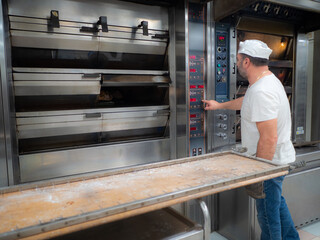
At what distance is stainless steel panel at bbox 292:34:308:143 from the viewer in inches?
129

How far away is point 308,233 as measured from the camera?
8.80 feet

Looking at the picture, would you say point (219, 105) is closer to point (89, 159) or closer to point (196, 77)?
point (196, 77)

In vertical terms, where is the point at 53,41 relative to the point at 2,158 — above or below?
above

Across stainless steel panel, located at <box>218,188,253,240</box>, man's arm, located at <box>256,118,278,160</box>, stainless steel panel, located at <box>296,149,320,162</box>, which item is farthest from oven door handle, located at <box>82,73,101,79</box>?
stainless steel panel, located at <box>296,149,320,162</box>

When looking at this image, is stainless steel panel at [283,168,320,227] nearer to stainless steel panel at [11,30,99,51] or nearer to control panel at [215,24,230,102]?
control panel at [215,24,230,102]

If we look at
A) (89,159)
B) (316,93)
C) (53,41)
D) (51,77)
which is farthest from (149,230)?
(316,93)

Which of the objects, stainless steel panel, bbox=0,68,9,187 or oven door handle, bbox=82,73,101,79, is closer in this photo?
stainless steel panel, bbox=0,68,9,187

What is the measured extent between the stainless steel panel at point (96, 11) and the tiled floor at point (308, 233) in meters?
2.12

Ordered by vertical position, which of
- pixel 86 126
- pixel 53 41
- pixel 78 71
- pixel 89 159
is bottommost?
pixel 89 159

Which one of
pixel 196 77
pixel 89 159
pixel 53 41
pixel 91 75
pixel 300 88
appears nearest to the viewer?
pixel 53 41

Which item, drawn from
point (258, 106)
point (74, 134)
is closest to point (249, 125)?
point (258, 106)

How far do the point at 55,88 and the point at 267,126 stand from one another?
62.0 inches

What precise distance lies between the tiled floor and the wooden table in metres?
1.25

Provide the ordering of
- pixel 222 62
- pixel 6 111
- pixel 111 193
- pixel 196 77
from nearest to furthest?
1. pixel 111 193
2. pixel 6 111
3. pixel 196 77
4. pixel 222 62
